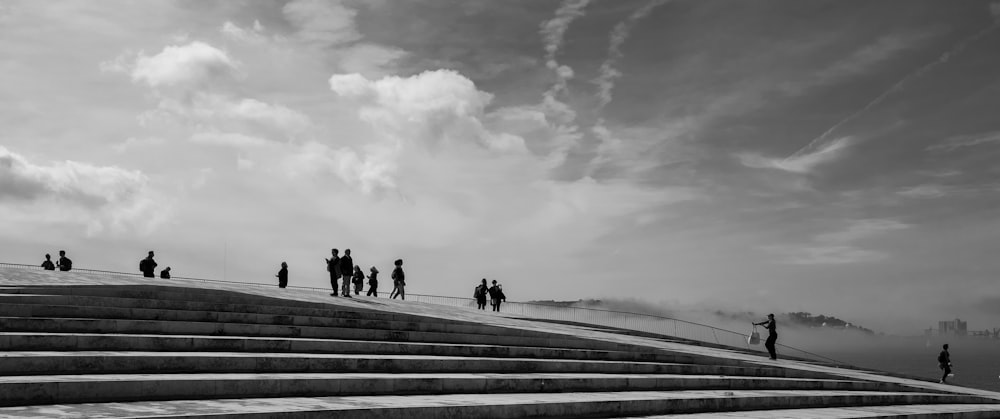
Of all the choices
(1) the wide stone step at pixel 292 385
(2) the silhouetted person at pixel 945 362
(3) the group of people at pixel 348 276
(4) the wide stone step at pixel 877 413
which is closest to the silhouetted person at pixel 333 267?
(3) the group of people at pixel 348 276

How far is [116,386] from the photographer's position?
25.1 ft

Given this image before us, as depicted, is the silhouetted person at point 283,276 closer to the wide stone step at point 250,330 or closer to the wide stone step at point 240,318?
the wide stone step at point 240,318

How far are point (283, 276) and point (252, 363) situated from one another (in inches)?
565

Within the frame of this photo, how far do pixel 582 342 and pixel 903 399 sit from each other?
649 centimetres

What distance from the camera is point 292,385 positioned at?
8664mm

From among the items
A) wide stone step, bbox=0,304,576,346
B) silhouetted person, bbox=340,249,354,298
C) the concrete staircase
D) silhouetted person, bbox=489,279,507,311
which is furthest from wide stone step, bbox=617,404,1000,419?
silhouetted person, bbox=489,279,507,311

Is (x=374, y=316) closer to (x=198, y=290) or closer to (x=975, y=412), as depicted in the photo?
(x=198, y=290)

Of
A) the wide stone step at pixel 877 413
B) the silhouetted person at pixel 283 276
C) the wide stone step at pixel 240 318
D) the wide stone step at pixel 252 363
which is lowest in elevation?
the wide stone step at pixel 877 413

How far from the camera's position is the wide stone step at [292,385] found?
7.36 metres

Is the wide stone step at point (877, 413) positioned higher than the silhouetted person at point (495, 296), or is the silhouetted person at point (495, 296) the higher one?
the silhouetted person at point (495, 296)

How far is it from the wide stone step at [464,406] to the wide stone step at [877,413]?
0.74ft

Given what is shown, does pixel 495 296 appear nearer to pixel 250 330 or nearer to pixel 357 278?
pixel 357 278

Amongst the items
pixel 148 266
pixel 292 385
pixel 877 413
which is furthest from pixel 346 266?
pixel 877 413

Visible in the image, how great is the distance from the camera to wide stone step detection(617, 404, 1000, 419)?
1105 centimetres
